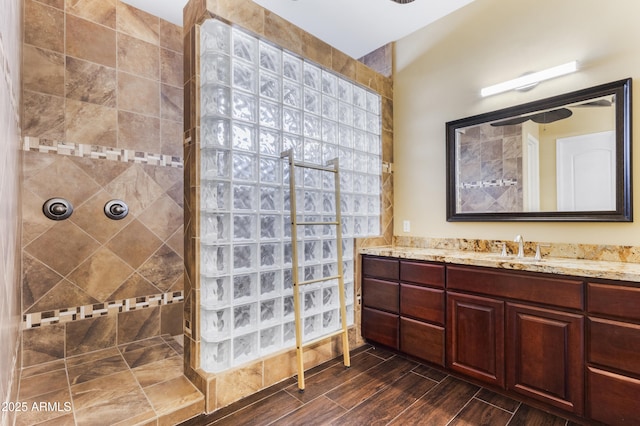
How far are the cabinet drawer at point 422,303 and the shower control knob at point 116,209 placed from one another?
235cm

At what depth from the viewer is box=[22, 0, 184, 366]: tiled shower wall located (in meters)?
2.25

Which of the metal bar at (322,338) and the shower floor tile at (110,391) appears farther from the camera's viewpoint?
the metal bar at (322,338)

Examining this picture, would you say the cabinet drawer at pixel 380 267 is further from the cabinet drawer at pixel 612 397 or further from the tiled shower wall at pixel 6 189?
Answer: the tiled shower wall at pixel 6 189

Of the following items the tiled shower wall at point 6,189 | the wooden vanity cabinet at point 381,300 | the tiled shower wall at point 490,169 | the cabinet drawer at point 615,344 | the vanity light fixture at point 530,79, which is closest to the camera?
the tiled shower wall at point 6,189

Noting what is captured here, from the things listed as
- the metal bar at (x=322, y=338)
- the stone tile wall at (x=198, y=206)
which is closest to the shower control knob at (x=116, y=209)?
the stone tile wall at (x=198, y=206)

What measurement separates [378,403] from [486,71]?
256 cm

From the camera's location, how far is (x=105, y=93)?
254 centimetres

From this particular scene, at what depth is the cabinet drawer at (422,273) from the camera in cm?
224

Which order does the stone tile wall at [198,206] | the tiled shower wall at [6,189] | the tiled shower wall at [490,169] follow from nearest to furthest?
1. the tiled shower wall at [6,189]
2. the stone tile wall at [198,206]
3. the tiled shower wall at [490,169]

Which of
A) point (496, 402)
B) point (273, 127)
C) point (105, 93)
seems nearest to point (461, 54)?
point (273, 127)

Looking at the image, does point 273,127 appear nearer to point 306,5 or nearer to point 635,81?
point 306,5

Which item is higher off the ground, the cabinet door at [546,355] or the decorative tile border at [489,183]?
the decorative tile border at [489,183]

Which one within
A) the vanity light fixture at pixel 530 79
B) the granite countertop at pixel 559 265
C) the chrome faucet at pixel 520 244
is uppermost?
the vanity light fixture at pixel 530 79

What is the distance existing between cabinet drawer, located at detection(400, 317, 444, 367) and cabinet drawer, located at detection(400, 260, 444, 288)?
312 millimetres
